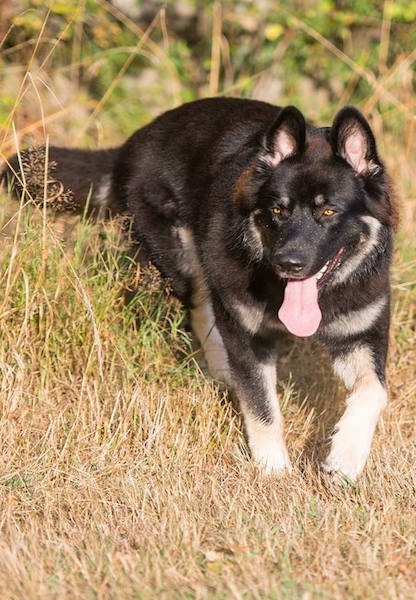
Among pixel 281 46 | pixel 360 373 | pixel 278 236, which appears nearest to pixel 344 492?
pixel 360 373

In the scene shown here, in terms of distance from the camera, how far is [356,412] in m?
4.25

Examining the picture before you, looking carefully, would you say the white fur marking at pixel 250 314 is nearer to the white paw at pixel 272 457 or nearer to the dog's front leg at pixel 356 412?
the dog's front leg at pixel 356 412

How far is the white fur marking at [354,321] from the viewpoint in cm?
436

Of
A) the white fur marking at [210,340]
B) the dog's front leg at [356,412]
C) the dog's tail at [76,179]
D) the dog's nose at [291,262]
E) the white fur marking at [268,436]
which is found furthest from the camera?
the white fur marking at [210,340]

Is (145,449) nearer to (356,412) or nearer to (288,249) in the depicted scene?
(356,412)

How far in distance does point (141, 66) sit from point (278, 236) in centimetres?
515

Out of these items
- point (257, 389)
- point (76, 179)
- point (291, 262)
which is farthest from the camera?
point (76, 179)

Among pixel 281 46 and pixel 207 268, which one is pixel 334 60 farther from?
pixel 207 268

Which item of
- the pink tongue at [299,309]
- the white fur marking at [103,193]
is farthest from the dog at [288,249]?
the white fur marking at [103,193]

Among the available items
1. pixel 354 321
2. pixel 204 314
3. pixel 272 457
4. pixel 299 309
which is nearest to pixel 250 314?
pixel 299 309

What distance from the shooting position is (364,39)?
8.78 metres

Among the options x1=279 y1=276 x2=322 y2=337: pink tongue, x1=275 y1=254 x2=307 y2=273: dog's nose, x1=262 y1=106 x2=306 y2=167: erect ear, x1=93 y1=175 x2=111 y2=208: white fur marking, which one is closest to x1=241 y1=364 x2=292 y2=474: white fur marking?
x1=279 y1=276 x2=322 y2=337: pink tongue

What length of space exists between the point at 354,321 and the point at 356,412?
15.3 inches

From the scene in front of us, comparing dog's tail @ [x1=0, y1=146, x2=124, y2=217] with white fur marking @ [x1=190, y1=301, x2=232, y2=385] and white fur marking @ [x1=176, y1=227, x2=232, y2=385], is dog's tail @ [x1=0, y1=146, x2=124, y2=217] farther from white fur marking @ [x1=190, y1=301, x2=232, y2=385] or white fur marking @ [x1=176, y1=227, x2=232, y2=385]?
white fur marking @ [x1=190, y1=301, x2=232, y2=385]
